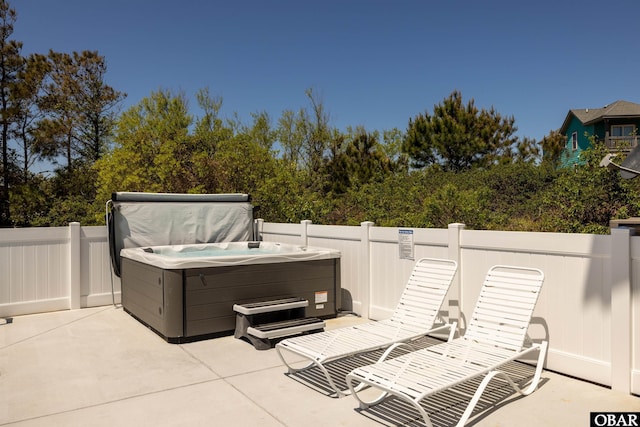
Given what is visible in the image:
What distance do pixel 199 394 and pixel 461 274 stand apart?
9.28 ft

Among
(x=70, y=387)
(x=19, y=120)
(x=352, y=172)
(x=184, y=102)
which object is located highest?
(x=184, y=102)

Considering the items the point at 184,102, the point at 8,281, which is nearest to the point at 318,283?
the point at 8,281

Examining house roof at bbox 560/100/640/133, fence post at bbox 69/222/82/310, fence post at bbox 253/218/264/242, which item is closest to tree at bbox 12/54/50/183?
fence post at bbox 69/222/82/310

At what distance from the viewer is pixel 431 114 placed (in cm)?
2206

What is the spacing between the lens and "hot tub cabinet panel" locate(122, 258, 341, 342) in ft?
17.4

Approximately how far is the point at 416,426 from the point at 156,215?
5.82m

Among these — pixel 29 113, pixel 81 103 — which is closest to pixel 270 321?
pixel 29 113

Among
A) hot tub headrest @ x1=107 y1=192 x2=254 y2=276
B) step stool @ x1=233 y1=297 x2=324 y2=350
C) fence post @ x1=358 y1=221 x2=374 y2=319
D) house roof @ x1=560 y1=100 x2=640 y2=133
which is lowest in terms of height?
step stool @ x1=233 y1=297 x2=324 y2=350

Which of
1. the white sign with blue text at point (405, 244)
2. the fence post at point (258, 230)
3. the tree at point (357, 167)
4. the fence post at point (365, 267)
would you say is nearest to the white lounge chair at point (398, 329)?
the white sign with blue text at point (405, 244)

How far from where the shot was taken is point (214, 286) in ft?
18.1

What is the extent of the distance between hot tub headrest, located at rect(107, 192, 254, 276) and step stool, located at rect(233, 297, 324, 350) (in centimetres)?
283

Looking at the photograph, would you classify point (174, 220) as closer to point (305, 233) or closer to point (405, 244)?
point (305, 233)

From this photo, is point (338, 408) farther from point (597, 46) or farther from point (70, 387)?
point (597, 46)

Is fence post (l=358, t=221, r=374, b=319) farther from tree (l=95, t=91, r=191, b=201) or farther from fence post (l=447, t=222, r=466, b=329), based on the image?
tree (l=95, t=91, r=191, b=201)
